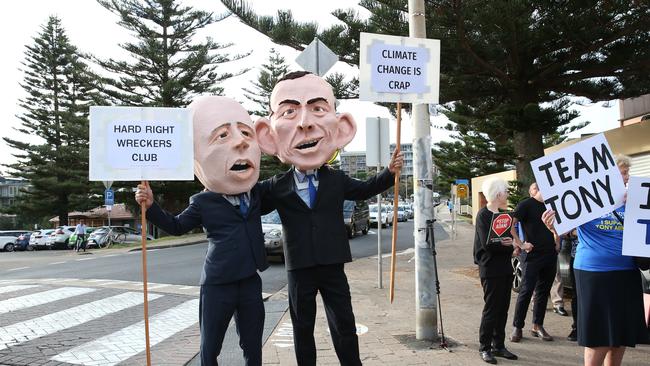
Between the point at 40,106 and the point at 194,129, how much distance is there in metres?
44.9

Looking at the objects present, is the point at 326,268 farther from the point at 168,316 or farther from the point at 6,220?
the point at 6,220

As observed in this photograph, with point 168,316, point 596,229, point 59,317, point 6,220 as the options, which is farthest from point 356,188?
point 6,220

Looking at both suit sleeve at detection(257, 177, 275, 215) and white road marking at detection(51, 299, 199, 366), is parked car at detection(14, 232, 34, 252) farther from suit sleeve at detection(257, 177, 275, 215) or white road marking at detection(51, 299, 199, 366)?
suit sleeve at detection(257, 177, 275, 215)

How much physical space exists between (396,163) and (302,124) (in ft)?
2.51

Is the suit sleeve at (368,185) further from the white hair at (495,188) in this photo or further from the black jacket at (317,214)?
the white hair at (495,188)

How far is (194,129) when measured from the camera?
3891 millimetres

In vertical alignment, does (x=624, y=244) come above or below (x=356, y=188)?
below

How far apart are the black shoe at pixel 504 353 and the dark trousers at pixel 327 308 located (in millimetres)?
1868

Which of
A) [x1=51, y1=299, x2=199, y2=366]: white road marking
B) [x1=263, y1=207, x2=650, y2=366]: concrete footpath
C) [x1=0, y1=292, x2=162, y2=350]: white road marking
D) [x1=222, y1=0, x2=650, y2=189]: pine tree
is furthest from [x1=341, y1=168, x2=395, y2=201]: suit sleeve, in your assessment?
[x1=222, y1=0, x2=650, y2=189]: pine tree

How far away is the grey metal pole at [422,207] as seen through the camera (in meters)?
5.68

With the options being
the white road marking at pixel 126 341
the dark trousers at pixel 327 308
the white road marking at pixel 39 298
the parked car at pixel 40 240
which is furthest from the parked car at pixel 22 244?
the dark trousers at pixel 327 308

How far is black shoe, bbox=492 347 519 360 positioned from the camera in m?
5.05

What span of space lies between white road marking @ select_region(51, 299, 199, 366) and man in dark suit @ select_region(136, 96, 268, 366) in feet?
6.72

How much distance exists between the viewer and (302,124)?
3934 millimetres
